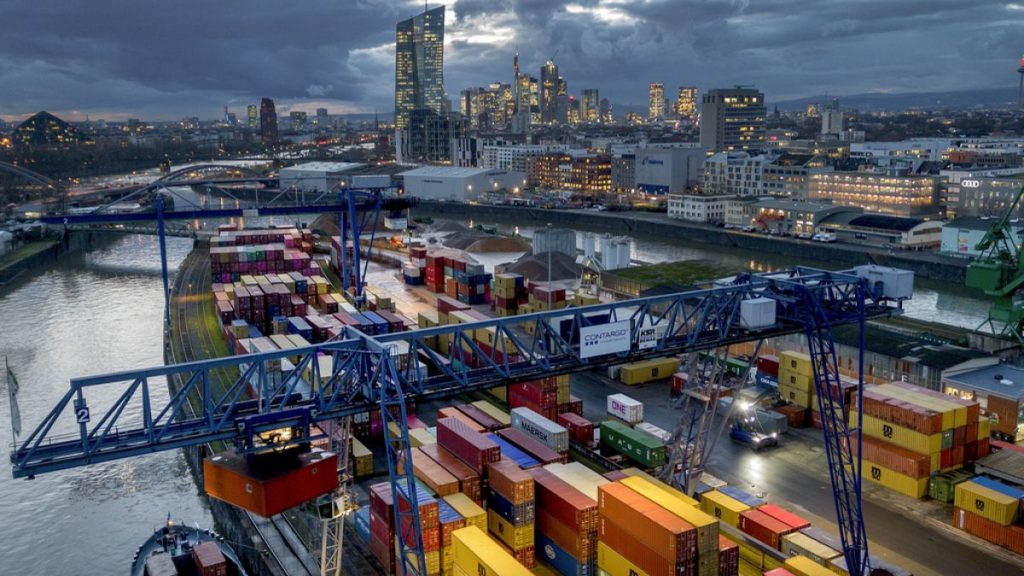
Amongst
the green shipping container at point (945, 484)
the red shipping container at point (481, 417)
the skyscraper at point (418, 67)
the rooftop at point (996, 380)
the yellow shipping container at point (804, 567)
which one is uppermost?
the skyscraper at point (418, 67)

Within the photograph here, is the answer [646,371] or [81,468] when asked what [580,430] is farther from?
[81,468]

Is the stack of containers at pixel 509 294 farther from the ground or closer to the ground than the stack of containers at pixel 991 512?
farther from the ground

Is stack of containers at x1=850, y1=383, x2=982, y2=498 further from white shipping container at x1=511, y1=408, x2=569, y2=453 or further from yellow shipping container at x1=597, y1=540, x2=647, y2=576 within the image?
yellow shipping container at x1=597, y1=540, x2=647, y2=576

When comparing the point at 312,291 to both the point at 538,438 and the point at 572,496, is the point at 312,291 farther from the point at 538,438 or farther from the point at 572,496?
the point at 572,496

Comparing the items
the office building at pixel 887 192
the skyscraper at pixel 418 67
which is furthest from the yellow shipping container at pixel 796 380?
the skyscraper at pixel 418 67

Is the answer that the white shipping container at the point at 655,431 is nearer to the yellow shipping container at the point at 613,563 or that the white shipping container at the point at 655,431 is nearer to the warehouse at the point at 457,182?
the yellow shipping container at the point at 613,563

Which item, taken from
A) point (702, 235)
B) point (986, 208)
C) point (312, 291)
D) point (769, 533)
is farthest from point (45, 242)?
point (986, 208)

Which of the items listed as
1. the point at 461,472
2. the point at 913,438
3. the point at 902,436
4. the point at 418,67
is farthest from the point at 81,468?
the point at 418,67
